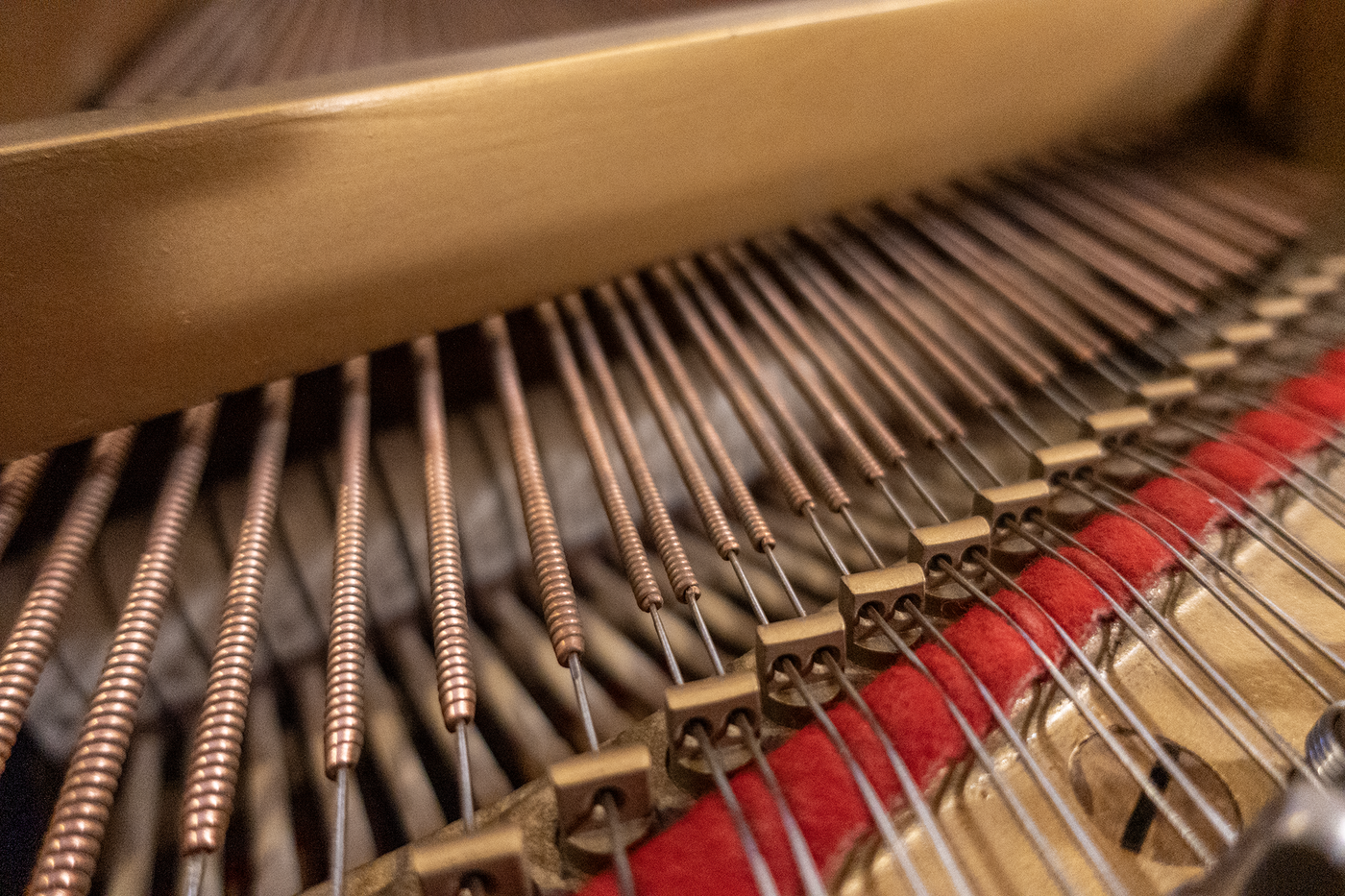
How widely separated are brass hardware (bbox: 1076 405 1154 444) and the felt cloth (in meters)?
0.08

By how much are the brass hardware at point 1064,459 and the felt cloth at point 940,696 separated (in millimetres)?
75

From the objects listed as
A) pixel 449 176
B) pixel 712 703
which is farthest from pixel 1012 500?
pixel 449 176

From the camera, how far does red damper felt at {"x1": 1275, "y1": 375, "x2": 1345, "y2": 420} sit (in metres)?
1.16

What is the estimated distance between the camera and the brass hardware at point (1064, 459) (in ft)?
3.57

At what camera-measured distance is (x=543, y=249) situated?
1.25 meters

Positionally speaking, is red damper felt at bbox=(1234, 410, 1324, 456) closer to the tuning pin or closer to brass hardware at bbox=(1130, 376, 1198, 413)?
brass hardware at bbox=(1130, 376, 1198, 413)

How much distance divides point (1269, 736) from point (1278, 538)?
1.15ft

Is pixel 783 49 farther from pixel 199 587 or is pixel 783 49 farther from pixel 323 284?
pixel 199 587

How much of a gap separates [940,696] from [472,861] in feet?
1.45

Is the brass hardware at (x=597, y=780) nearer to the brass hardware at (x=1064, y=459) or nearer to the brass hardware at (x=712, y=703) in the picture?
the brass hardware at (x=712, y=703)

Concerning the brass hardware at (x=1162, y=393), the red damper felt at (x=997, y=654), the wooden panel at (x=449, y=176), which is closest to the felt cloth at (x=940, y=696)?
the red damper felt at (x=997, y=654)

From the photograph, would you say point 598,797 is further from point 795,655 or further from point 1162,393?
point 1162,393

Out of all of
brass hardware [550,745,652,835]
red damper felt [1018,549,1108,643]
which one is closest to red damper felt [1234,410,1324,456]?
red damper felt [1018,549,1108,643]

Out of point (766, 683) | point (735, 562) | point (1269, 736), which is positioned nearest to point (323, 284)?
point (735, 562)
